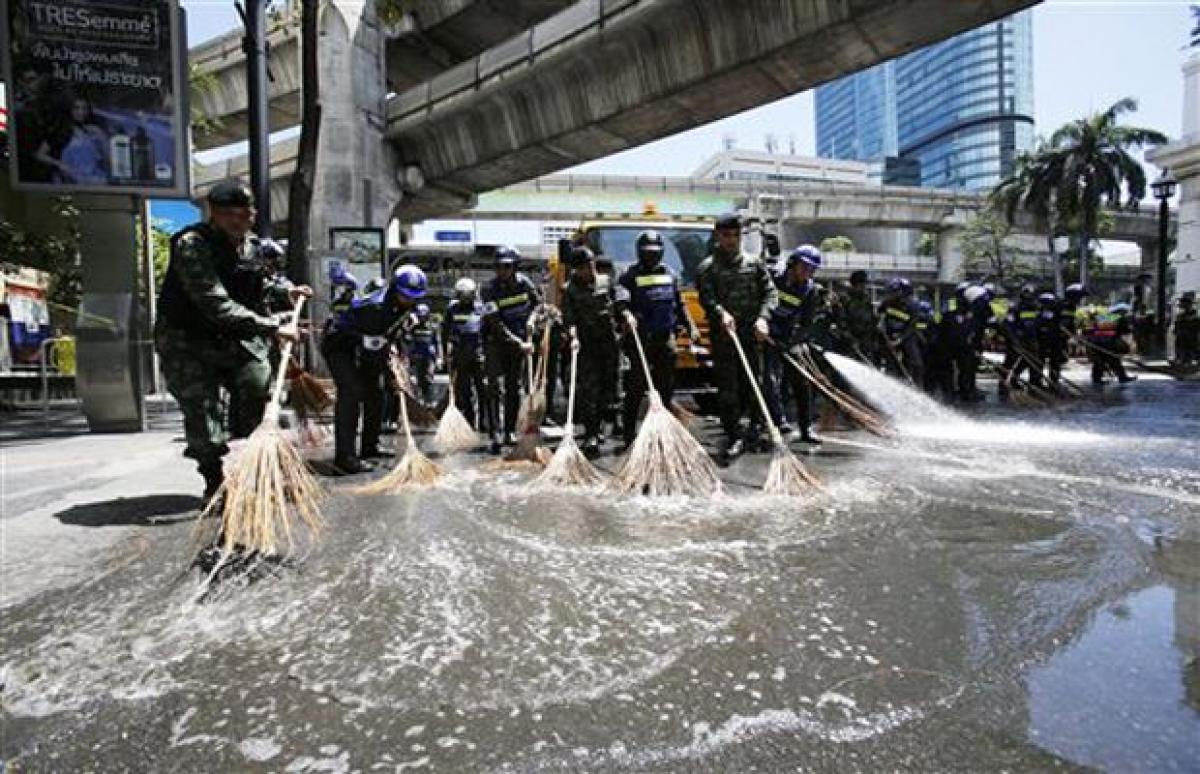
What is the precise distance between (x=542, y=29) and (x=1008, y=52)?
422 feet

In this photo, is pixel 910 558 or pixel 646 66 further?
pixel 646 66

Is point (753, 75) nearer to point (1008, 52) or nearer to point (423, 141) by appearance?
point (423, 141)

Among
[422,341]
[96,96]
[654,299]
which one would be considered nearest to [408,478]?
[654,299]

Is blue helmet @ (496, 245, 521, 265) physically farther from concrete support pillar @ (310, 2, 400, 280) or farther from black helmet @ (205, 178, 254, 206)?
concrete support pillar @ (310, 2, 400, 280)

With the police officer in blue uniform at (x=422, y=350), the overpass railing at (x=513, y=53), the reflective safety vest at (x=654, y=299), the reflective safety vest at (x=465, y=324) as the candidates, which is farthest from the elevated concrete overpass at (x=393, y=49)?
the reflective safety vest at (x=654, y=299)

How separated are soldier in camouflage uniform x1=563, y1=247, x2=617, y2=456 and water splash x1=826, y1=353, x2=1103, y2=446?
308cm

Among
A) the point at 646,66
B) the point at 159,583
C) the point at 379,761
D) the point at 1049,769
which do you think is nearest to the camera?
the point at 1049,769

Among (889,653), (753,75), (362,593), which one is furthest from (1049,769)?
(753,75)

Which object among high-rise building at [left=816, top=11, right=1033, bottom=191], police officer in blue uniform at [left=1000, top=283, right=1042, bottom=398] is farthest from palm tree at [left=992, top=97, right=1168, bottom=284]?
high-rise building at [left=816, top=11, right=1033, bottom=191]

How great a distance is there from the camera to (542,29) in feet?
45.9

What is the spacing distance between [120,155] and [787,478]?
7828 mm

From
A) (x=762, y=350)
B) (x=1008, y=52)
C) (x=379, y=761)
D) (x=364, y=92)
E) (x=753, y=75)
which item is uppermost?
(x=1008, y=52)

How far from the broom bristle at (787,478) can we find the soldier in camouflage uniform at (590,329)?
80.0 inches

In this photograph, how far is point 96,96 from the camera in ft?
26.0
